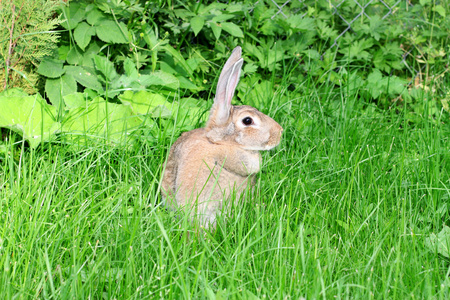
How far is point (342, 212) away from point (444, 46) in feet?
10.0

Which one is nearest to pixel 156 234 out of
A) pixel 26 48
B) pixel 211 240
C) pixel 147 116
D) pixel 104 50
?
pixel 211 240

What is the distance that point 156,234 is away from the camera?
2258mm

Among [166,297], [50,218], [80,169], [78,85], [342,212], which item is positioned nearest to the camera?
[166,297]

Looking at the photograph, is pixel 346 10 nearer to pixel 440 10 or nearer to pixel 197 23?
pixel 440 10

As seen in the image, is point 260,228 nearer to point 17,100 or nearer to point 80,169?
point 80,169

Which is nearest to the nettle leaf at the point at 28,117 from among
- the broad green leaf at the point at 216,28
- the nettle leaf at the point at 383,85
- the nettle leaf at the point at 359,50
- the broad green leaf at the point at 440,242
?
the broad green leaf at the point at 216,28

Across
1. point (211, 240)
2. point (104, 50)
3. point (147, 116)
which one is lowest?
point (211, 240)

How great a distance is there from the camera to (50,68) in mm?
3555

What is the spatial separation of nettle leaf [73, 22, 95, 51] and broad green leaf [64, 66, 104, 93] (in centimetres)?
17

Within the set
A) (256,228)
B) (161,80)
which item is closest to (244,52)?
(161,80)

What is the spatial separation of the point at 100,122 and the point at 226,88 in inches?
37.1

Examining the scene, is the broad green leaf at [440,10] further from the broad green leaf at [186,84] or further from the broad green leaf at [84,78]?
the broad green leaf at [84,78]

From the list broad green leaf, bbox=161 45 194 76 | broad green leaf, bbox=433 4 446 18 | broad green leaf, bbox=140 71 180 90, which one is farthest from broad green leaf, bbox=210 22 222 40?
broad green leaf, bbox=433 4 446 18

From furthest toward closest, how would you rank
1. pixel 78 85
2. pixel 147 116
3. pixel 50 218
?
pixel 78 85 < pixel 147 116 < pixel 50 218
